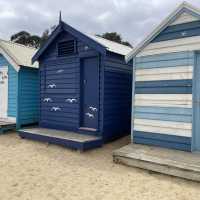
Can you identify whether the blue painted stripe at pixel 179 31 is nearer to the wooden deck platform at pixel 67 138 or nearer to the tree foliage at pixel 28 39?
the wooden deck platform at pixel 67 138

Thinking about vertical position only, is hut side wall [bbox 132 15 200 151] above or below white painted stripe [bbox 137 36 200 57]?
below

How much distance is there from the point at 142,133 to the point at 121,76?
216 centimetres

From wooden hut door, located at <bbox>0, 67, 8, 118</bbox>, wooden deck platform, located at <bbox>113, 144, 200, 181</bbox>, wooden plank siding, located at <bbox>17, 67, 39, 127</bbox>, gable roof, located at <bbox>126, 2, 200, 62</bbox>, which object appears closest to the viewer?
wooden deck platform, located at <bbox>113, 144, 200, 181</bbox>

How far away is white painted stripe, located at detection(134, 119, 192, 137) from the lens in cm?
525

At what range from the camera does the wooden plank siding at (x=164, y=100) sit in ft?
17.2

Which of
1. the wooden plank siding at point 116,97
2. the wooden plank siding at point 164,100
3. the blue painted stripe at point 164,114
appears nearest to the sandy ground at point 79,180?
the wooden plank siding at point 164,100

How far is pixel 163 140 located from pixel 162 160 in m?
0.97

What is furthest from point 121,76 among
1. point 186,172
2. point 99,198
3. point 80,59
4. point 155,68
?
point 99,198

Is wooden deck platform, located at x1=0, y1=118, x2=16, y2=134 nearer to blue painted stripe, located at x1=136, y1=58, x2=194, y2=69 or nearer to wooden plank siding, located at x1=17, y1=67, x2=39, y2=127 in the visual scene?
wooden plank siding, located at x1=17, y1=67, x2=39, y2=127


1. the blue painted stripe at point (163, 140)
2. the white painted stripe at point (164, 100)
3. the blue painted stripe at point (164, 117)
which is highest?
the white painted stripe at point (164, 100)

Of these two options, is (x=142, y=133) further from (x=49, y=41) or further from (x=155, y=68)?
(x=49, y=41)

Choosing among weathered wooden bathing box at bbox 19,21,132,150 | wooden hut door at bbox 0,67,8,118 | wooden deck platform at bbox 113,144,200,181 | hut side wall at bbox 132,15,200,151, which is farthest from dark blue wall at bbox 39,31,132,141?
wooden hut door at bbox 0,67,8,118

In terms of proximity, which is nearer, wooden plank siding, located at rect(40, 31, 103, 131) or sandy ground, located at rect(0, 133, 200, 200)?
A: sandy ground, located at rect(0, 133, 200, 200)

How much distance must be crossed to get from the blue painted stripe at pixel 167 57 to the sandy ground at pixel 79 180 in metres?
2.46
